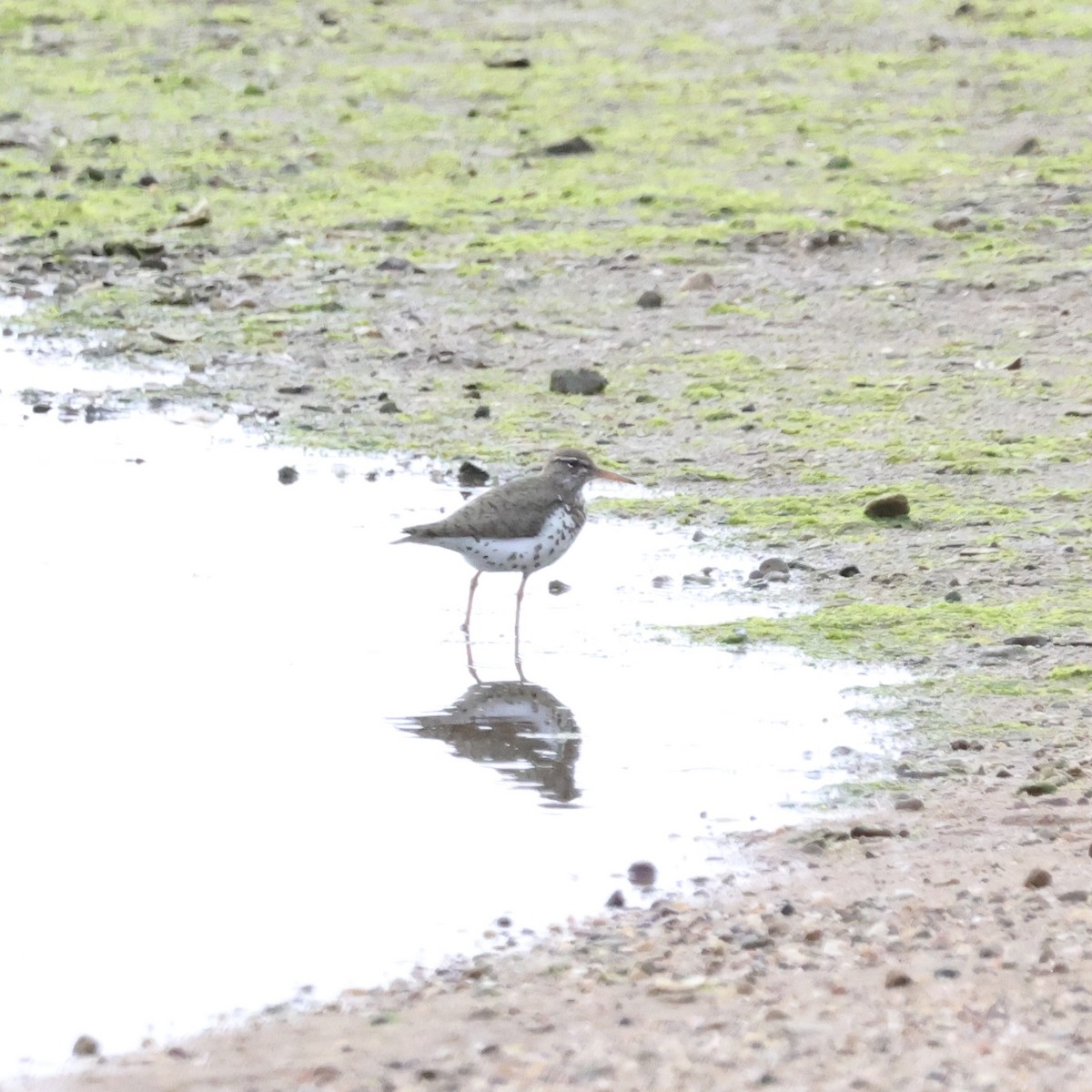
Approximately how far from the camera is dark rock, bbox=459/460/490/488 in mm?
11492

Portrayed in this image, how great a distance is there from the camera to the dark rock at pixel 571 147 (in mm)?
18750

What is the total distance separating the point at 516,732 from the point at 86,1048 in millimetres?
2966

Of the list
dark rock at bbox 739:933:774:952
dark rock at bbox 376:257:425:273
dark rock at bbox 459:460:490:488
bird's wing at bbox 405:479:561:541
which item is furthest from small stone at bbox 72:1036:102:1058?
dark rock at bbox 376:257:425:273

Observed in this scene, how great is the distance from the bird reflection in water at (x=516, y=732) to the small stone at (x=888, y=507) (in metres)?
2.54

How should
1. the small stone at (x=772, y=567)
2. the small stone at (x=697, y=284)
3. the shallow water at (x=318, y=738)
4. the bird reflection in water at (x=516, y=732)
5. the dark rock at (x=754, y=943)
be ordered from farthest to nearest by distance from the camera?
the small stone at (x=697, y=284) → the small stone at (x=772, y=567) → the bird reflection in water at (x=516, y=732) → the shallow water at (x=318, y=738) → the dark rock at (x=754, y=943)

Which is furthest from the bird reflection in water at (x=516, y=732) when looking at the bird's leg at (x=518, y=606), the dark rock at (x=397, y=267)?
the dark rock at (x=397, y=267)

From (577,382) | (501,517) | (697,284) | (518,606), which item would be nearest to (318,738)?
(518,606)

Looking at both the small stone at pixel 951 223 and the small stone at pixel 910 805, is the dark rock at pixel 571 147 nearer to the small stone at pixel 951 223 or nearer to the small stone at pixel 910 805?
the small stone at pixel 951 223

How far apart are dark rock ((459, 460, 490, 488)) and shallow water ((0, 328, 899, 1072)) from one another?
8.8 inches

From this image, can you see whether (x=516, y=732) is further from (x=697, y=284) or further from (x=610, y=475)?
(x=697, y=284)

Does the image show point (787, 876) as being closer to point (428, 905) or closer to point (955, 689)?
point (428, 905)

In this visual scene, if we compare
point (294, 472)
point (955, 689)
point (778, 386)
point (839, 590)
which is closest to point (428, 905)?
point (955, 689)

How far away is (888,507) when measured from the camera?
10625 mm

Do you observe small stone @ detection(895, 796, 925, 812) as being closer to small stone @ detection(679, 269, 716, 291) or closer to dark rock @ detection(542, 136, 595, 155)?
small stone @ detection(679, 269, 716, 291)
